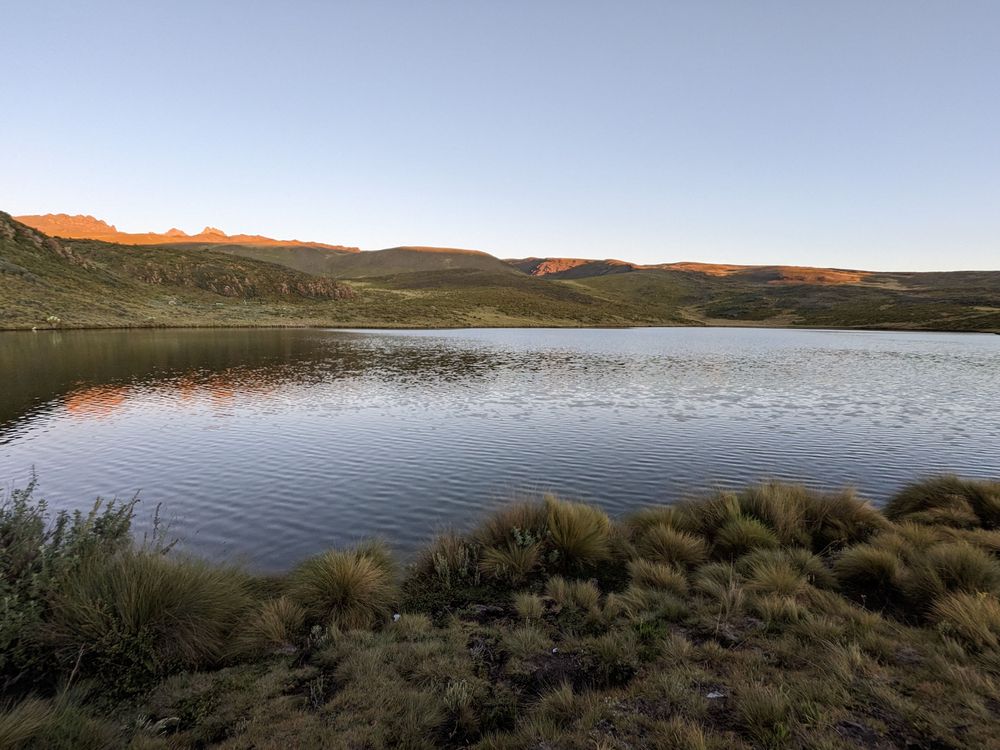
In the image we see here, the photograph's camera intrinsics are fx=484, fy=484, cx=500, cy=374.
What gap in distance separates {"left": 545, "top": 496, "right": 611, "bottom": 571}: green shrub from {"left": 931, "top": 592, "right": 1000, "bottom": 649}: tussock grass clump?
14.1 feet

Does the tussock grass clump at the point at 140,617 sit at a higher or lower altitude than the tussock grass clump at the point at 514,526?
higher

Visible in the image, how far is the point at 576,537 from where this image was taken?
8406 mm

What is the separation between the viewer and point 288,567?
28.1 ft

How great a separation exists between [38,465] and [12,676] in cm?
1205

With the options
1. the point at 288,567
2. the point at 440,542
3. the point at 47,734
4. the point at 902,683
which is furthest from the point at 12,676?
the point at 902,683

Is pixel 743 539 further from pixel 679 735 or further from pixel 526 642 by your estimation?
pixel 679 735

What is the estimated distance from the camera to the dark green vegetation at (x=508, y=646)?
4.12 meters

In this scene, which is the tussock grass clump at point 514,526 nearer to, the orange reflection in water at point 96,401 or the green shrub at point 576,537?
the green shrub at point 576,537

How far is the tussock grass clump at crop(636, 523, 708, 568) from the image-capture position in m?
8.09

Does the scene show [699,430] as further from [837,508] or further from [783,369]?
[783,369]

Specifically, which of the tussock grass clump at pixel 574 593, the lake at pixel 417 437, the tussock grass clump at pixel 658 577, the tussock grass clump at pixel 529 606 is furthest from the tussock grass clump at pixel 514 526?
the tussock grass clump at pixel 658 577

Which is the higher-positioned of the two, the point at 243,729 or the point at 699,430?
the point at 243,729

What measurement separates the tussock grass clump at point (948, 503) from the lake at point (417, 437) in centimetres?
137

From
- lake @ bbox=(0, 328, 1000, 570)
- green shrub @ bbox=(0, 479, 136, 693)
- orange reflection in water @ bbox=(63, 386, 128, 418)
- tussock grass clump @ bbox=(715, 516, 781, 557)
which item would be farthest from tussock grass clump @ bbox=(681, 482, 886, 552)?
orange reflection in water @ bbox=(63, 386, 128, 418)
